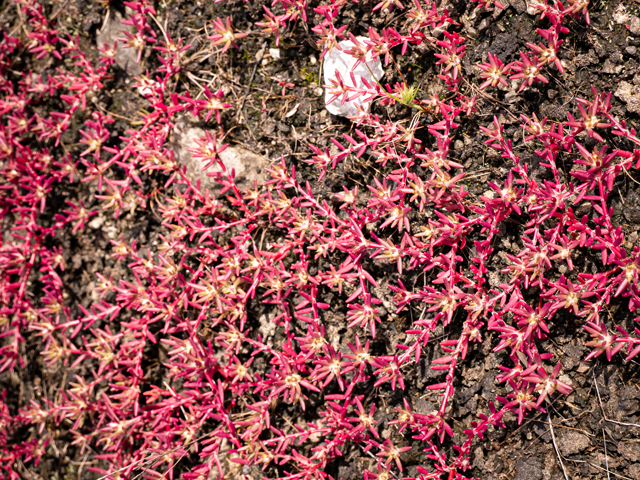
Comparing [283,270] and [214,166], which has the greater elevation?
[214,166]

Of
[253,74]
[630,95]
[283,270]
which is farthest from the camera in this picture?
[253,74]

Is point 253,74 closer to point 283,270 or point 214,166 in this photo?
point 214,166

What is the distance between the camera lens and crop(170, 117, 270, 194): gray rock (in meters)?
3.37

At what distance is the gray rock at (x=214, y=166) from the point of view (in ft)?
11.1

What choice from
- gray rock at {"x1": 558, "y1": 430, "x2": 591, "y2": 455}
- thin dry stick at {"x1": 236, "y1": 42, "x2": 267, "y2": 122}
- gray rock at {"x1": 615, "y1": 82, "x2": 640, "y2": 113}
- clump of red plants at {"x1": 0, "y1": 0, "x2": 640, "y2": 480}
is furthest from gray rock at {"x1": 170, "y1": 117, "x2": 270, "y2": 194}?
gray rock at {"x1": 558, "y1": 430, "x2": 591, "y2": 455}

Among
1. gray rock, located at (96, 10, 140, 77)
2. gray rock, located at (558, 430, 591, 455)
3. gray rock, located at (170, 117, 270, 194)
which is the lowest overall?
gray rock, located at (558, 430, 591, 455)

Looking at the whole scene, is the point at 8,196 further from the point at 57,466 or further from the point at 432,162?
the point at 432,162

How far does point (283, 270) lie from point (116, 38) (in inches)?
99.5

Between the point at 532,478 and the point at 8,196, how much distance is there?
189 inches

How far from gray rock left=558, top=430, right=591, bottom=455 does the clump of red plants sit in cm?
27

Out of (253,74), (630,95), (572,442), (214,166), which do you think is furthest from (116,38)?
(572,442)

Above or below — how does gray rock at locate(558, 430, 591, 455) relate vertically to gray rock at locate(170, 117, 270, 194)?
below

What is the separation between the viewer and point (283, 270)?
3.11 metres

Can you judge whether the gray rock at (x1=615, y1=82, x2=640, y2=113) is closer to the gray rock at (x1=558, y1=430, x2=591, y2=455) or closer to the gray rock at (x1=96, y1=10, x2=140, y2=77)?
the gray rock at (x1=558, y1=430, x2=591, y2=455)
